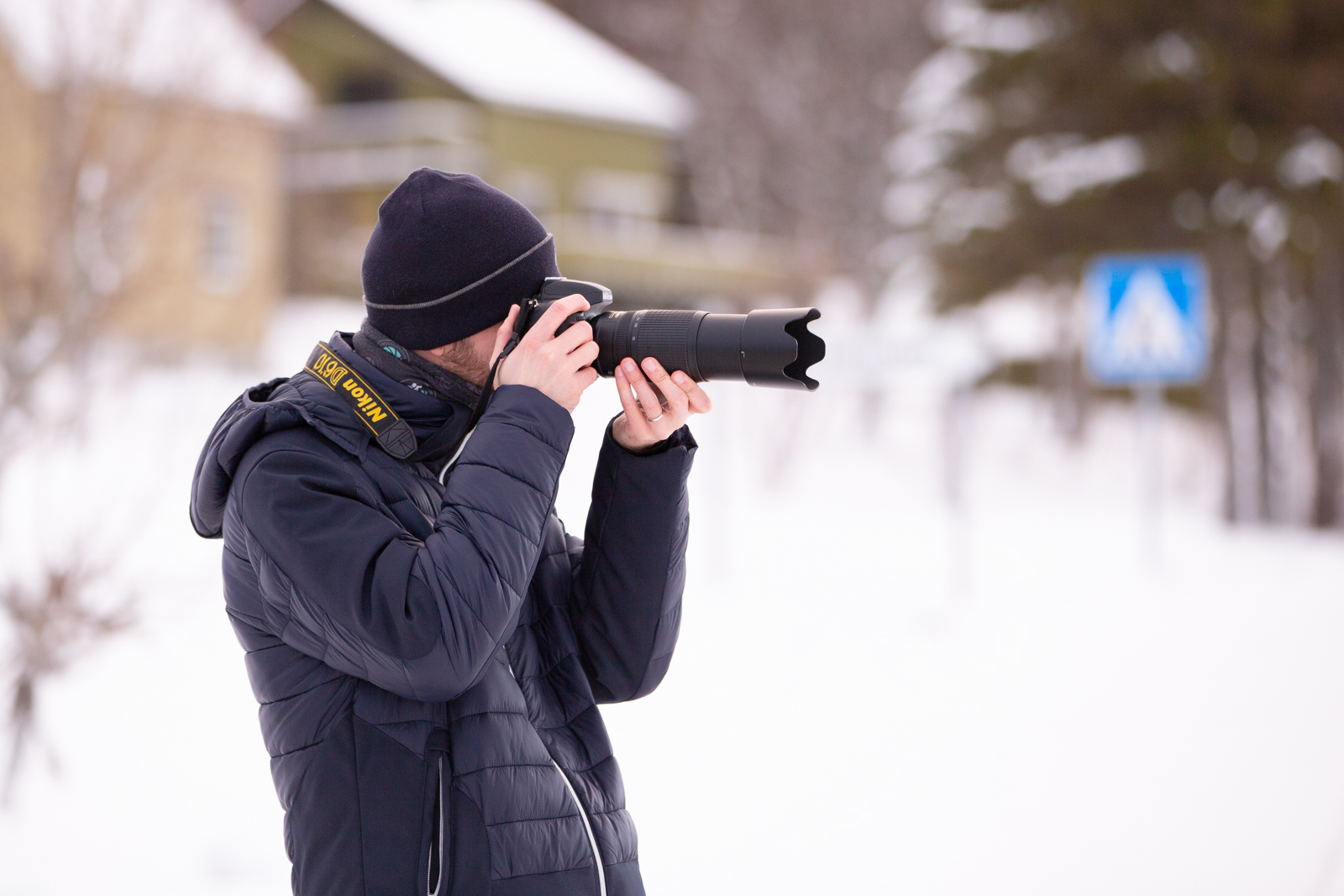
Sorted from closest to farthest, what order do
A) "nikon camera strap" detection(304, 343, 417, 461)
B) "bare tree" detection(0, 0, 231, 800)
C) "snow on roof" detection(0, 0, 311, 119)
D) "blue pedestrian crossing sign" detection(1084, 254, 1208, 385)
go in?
"nikon camera strap" detection(304, 343, 417, 461) → "bare tree" detection(0, 0, 231, 800) → "snow on roof" detection(0, 0, 311, 119) → "blue pedestrian crossing sign" detection(1084, 254, 1208, 385)

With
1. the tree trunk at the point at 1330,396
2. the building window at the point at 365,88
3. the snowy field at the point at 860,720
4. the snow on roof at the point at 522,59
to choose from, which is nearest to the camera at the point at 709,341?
the snowy field at the point at 860,720

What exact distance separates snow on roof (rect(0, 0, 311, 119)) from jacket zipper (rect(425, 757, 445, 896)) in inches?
204

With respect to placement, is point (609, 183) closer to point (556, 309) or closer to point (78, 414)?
point (78, 414)

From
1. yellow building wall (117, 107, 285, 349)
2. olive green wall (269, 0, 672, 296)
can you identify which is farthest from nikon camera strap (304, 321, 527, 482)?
olive green wall (269, 0, 672, 296)

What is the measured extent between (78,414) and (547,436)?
3.83 m

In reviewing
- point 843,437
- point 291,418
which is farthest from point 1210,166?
point 291,418

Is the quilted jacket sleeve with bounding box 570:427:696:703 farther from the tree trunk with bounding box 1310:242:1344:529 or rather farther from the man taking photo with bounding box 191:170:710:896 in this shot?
the tree trunk with bounding box 1310:242:1344:529

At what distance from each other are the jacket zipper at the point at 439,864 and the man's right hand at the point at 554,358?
1.62ft

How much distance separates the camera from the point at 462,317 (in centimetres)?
163

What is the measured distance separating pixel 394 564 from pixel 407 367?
322 mm

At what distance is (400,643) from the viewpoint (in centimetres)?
142

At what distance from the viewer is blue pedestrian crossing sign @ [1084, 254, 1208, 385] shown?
9.15 meters

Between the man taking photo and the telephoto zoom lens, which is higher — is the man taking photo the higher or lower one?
the lower one

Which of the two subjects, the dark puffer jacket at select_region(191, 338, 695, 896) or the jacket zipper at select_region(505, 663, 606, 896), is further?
the jacket zipper at select_region(505, 663, 606, 896)
